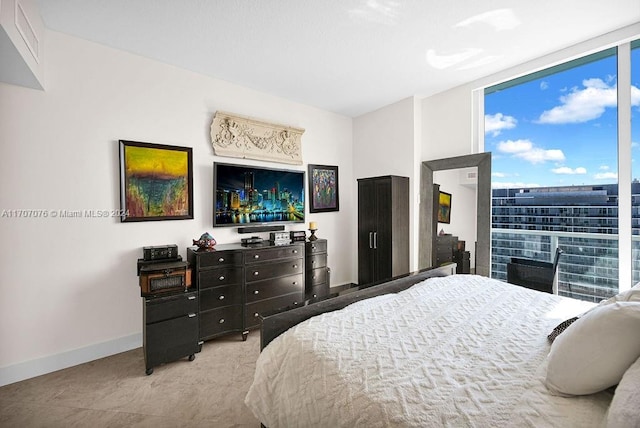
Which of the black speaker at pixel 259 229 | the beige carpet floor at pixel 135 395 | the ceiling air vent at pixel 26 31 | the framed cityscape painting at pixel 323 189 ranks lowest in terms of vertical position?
the beige carpet floor at pixel 135 395

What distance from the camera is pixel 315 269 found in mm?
3768

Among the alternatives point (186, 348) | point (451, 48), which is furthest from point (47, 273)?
point (451, 48)

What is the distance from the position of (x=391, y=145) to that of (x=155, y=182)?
10.4ft

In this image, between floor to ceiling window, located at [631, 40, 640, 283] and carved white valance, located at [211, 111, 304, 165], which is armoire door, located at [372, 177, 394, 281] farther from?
floor to ceiling window, located at [631, 40, 640, 283]

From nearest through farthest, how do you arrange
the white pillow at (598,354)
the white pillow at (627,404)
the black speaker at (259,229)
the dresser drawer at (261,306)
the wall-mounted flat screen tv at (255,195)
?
the white pillow at (627,404) → the white pillow at (598,354) → the dresser drawer at (261,306) → the wall-mounted flat screen tv at (255,195) → the black speaker at (259,229)

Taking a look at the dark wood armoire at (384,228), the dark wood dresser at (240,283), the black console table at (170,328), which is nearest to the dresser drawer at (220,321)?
the dark wood dresser at (240,283)

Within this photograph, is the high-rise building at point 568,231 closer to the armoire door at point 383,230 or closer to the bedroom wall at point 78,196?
the armoire door at point 383,230

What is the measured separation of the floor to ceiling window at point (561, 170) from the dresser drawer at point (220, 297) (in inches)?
Result: 118

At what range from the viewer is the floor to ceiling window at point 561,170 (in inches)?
106

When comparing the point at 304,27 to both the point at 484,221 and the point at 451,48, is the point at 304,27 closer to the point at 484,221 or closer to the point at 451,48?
the point at 451,48

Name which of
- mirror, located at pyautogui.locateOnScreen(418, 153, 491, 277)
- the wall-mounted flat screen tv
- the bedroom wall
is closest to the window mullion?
mirror, located at pyautogui.locateOnScreen(418, 153, 491, 277)

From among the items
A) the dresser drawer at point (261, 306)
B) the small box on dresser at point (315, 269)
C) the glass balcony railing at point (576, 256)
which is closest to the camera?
the glass balcony railing at point (576, 256)

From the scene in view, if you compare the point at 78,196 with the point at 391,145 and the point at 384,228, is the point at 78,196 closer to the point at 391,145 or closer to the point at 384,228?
the point at 384,228

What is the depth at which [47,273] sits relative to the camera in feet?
8.04
